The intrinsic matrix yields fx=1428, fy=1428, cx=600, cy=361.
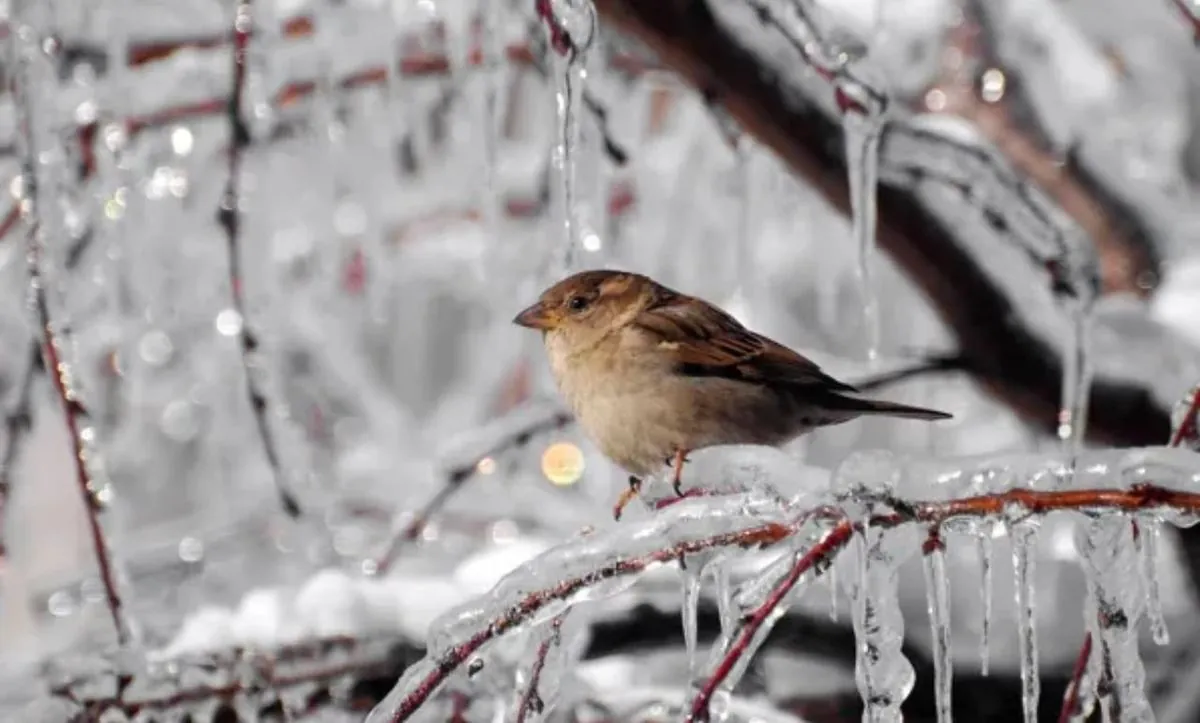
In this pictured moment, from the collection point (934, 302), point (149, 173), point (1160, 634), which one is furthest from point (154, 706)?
point (149, 173)

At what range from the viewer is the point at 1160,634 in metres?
1.31

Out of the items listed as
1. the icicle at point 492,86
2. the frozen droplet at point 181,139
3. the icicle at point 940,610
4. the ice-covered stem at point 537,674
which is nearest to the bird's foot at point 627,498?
the ice-covered stem at point 537,674

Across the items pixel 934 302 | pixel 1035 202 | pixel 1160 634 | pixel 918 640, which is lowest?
pixel 918 640

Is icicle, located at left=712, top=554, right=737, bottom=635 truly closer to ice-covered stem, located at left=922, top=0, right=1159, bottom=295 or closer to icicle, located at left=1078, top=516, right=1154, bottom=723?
icicle, located at left=1078, top=516, right=1154, bottom=723

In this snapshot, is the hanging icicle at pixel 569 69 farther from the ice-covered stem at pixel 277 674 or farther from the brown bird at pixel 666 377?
the ice-covered stem at pixel 277 674

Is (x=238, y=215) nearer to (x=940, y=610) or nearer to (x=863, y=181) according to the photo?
(x=863, y=181)

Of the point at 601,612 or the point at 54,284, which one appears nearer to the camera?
the point at 54,284

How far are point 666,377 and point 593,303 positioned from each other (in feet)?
0.62

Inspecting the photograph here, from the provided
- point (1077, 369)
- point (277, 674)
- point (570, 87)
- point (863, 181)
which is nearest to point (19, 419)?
point (277, 674)

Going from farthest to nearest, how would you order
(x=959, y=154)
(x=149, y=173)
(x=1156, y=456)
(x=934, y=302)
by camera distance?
1. (x=149, y=173)
2. (x=934, y=302)
3. (x=959, y=154)
4. (x=1156, y=456)

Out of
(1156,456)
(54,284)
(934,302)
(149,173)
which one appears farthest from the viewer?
(149,173)

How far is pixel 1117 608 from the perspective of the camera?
1.22m

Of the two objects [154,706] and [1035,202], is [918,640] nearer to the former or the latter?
[1035,202]

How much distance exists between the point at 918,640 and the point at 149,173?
210cm
